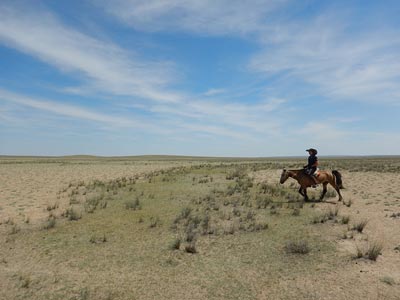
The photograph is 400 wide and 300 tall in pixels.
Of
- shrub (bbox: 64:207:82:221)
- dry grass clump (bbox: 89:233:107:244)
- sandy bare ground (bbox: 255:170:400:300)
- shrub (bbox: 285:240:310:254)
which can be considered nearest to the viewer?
sandy bare ground (bbox: 255:170:400:300)

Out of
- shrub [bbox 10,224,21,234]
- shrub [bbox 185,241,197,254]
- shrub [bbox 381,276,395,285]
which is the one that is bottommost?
shrub [bbox 381,276,395,285]

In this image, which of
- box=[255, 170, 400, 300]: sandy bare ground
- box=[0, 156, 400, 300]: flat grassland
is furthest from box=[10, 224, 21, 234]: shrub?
box=[255, 170, 400, 300]: sandy bare ground

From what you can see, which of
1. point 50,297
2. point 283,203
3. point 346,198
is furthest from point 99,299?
point 346,198

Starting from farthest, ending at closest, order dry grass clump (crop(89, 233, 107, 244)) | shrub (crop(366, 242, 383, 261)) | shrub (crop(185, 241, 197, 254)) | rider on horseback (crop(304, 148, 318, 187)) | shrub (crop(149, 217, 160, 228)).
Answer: rider on horseback (crop(304, 148, 318, 187)), shrub (crop(149, 217, 160, 228)), dry grass clump (crop(89, 233, 107, 244)), shrub (crop(185, 241, 197, 254)), shrub (crop(366, 242, 383, 261))

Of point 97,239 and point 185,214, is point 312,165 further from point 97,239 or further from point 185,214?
point 97,239

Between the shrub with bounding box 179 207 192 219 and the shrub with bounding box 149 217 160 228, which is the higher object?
the shrub with bounding box 179 207 192 219

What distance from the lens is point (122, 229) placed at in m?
11.4

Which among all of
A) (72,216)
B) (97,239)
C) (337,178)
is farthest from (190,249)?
(337,178)

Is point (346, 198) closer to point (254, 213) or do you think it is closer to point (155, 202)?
point (254, 213)

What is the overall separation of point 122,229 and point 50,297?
191 inches

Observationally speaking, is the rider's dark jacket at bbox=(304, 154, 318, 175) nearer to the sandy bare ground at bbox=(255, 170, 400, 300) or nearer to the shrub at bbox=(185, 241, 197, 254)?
the sandy bare ground at bbox=(255, 170, 400, 300)

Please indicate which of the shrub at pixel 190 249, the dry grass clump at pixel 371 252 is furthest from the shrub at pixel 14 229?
the dry grass clump at pixel 371 252

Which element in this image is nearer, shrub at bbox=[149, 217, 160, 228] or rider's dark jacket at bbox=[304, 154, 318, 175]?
shrub at bbox=[149, 217, 160, 228]

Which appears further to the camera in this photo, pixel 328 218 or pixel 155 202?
pixel 155 202
